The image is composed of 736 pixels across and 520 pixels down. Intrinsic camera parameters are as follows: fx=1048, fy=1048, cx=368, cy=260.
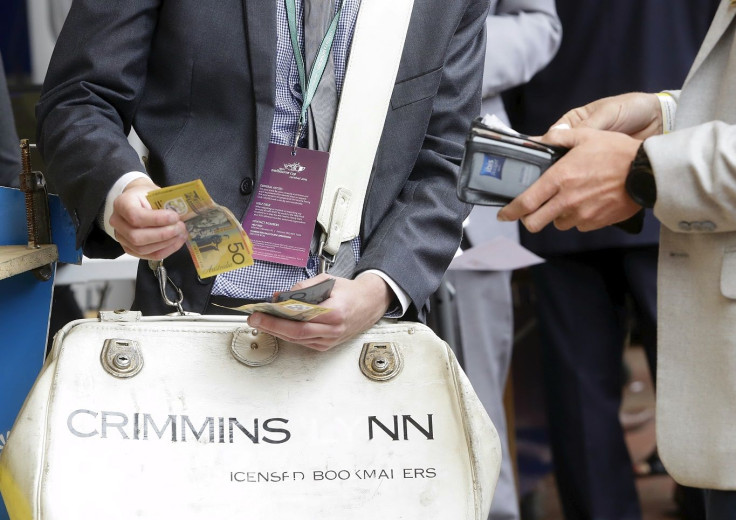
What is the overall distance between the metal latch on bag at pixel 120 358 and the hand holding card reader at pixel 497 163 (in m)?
0.51

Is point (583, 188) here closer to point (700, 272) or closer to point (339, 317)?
point (700, 272)

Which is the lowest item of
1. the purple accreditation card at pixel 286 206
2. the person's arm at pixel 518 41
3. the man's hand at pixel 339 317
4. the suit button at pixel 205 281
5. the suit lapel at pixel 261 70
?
the person's arm at pixel 518 41

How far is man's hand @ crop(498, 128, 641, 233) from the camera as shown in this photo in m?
1.38

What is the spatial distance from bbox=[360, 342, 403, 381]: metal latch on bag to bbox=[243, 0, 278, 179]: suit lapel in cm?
32

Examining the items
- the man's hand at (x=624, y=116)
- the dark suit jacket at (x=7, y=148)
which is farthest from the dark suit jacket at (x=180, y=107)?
the dark suit jacket at (x=7, y=148)

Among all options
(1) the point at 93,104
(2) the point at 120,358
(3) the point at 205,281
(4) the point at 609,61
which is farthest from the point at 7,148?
(4) the point at 609,61

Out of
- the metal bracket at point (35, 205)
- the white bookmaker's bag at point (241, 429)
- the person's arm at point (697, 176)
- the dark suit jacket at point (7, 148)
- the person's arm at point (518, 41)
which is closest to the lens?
the person's arm at point (697, 176)

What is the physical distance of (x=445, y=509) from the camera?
149cm

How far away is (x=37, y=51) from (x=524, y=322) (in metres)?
2.11

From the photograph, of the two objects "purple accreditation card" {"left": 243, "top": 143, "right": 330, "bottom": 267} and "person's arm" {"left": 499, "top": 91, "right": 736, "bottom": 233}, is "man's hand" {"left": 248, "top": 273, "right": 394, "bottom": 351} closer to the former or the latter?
"purple accreditation card" {"left": 243, "top": 143, "right": 330, "bottom": 267}

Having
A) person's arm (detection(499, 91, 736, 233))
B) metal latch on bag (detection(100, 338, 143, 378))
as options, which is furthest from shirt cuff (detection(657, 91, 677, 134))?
metal latch on bag (detection(100, 338, 143, 378))

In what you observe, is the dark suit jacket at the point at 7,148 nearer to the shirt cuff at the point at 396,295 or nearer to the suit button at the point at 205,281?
the suit button at the point at 205,281

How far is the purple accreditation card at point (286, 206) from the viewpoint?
5.26 feet

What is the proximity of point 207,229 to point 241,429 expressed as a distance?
0.29m
